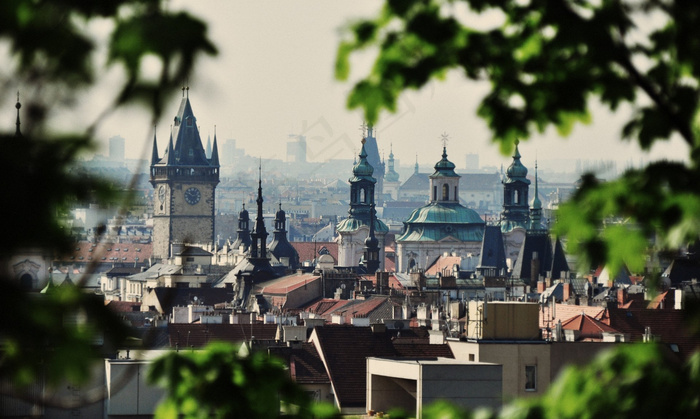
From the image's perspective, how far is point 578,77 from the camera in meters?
4.82

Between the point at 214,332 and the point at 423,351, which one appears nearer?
the point at 423,351

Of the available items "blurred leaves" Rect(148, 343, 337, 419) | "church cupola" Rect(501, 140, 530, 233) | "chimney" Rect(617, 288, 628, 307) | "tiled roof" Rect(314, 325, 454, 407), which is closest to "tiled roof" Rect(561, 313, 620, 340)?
"tiled roof" Rect(314, 325, 454, 407)

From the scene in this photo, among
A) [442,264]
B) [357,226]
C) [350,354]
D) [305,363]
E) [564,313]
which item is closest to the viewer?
[305,363]

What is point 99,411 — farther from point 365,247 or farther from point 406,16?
point 365,247

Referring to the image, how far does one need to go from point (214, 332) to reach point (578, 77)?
4842cm

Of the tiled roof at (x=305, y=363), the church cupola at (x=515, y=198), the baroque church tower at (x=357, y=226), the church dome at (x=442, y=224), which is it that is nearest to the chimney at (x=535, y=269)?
the church cupola at (x=515, y=198)

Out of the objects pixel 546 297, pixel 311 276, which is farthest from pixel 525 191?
pixel 546 297

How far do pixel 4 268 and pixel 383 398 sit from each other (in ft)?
93.5

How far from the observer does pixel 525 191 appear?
440 feet

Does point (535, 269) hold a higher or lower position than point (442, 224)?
lower

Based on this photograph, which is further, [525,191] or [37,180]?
[525,191]

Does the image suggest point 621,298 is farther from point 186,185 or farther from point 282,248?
point 186,185

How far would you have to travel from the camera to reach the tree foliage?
461 centimetres

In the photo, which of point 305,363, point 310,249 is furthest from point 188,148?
point 305,363
